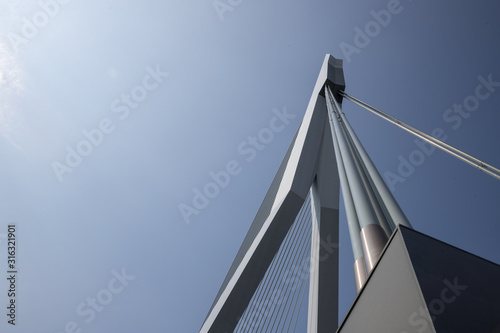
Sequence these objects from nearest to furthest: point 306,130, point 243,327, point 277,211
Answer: point 243,327 → point 277,211 → point 306,130

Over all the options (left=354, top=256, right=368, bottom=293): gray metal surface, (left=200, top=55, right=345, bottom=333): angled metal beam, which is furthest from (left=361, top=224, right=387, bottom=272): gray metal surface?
(left=200, top=55, right=345, bottom=333): angled metal beam

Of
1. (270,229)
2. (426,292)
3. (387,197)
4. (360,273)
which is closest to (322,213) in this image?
(270,229)

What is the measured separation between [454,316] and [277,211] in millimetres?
3154

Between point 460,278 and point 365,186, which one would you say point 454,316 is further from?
point 365,186

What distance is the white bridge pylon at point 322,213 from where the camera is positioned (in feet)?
6.13

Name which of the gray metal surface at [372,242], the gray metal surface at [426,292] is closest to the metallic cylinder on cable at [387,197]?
the gray metal surface at [372,242]

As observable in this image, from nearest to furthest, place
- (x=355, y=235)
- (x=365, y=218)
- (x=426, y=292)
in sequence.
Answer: (x=426, y=292), (x=365, y=218), (x=355, y=235)

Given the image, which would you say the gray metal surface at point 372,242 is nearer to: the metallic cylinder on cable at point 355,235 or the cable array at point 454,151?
the metallic cylinder on cable at point 355,235

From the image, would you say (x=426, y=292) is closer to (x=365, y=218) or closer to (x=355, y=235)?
(x=365, y=218)

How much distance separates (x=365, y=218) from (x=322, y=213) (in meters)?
2.82

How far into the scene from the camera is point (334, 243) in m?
4.27

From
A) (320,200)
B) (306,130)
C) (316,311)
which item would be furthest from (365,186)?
(306,130)

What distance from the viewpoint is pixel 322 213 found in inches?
177

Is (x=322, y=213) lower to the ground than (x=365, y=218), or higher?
higher
